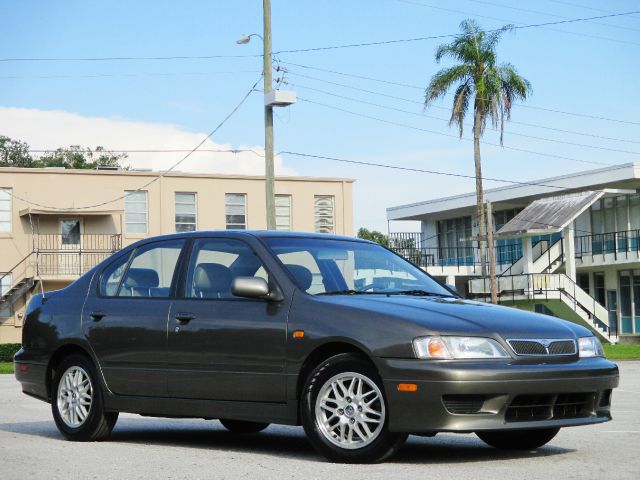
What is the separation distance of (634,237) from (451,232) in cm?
1570

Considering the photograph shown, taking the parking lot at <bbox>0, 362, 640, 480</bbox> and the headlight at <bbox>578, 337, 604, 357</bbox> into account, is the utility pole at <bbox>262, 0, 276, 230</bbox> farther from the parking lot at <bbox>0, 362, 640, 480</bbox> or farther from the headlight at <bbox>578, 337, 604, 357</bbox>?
the headlight at <bbox>578, 337, 604, 357</bbox>

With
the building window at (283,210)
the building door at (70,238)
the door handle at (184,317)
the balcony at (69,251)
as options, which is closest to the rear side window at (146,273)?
the door handle at (184,317)

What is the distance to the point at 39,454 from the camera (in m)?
9.37

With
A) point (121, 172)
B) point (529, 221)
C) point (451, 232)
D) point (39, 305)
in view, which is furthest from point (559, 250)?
point (39, 305)

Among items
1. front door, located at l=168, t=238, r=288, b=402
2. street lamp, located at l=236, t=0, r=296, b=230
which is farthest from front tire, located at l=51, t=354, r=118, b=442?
street lamp, located at l=236, t=0, r=296, b=230

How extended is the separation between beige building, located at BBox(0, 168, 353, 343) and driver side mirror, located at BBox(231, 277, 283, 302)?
35415 mm

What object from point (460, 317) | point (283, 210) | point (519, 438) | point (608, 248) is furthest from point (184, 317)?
point (608, 248)

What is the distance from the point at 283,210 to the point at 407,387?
4119cm

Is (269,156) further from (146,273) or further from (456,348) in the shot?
(456,348)

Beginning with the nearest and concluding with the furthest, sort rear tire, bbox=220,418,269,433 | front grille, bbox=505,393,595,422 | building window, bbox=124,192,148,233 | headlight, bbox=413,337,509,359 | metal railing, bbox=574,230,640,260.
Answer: headlight, bbox=413,337,509,359, front grille, bbox=505,393,595,422, rear tire, bbox=220,418,269,433, building window, bbox=124,192,148,233, metal railing, bbox=574,230,640,260

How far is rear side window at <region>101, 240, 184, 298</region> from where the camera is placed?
10.1 metres

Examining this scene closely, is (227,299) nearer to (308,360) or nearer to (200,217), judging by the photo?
(308,360)

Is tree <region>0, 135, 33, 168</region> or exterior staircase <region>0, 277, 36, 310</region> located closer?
exterior staircase <region>0, 277, 36, 310</region>

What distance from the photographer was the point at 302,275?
9203 millimetres
